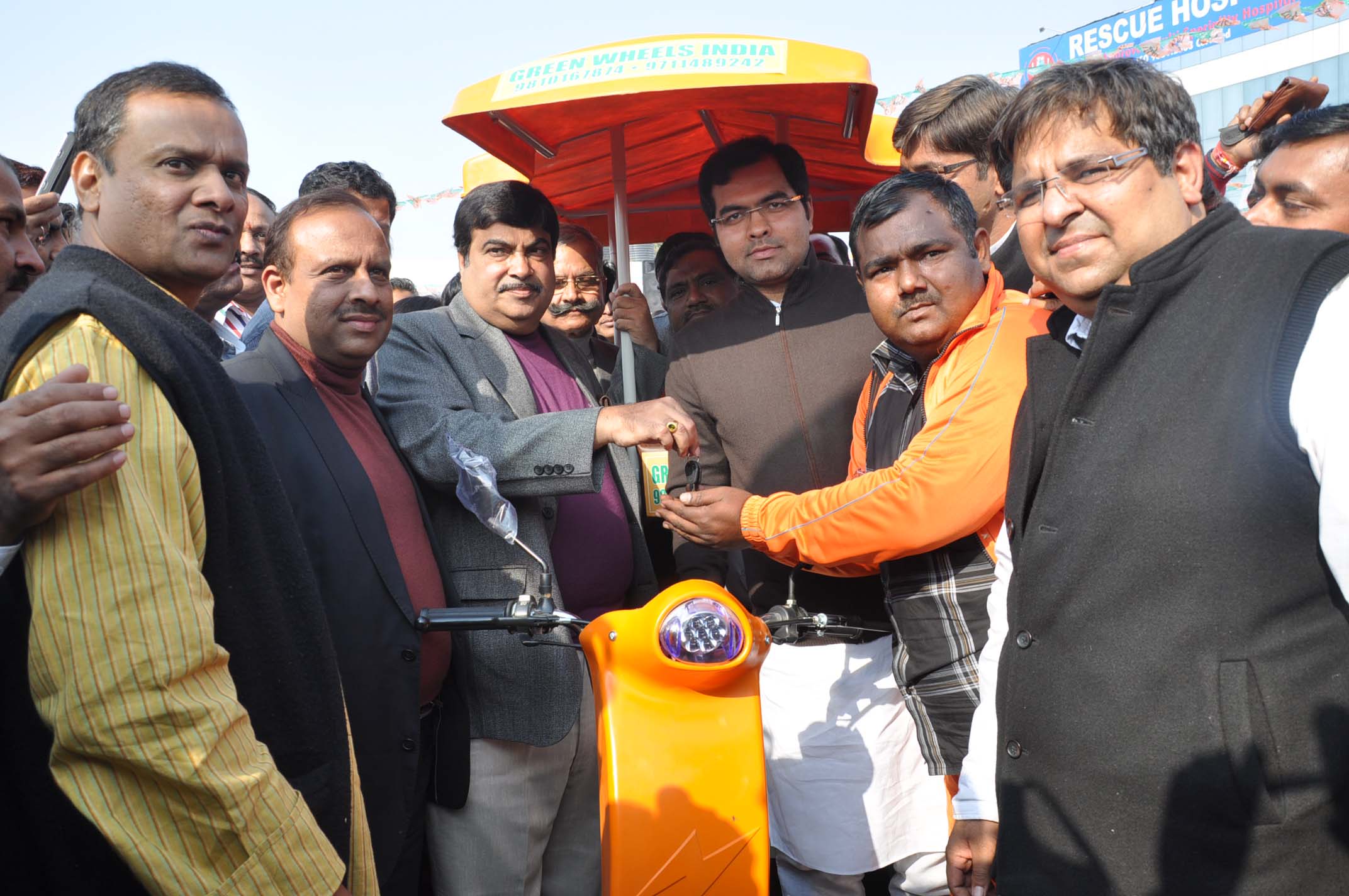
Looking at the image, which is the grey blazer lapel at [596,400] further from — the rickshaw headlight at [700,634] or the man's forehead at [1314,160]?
the man's forehead at [1314,160]

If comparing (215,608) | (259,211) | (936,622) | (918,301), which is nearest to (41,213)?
(259,211)

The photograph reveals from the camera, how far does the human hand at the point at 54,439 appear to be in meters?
1.28

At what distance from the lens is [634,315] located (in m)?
4.14

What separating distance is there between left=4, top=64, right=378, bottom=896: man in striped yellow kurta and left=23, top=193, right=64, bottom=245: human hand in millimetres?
1760

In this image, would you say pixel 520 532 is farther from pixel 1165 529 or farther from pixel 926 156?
pixel 926 156

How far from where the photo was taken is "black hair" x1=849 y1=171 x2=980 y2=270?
2893 millimetres

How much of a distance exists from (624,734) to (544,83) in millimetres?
2130

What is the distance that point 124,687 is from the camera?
133 centimetres

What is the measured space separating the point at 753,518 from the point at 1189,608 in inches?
51.4

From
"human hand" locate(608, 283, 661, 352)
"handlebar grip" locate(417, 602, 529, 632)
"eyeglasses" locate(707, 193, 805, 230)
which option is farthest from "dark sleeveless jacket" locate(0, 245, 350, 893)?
"human hand" locate(608, 283, 661, 352)

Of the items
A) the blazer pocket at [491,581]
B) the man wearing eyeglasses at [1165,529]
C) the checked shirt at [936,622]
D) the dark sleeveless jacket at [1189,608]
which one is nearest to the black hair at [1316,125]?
the checked shirt at [936,622]

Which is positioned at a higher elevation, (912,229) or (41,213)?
(41,213)

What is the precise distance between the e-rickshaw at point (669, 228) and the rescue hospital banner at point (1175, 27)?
90.1ft

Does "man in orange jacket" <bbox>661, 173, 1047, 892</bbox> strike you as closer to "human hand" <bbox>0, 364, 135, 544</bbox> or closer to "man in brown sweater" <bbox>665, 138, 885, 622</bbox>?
"man in brown sweater" <bbox>665, 138, 885, 622</bbox>
